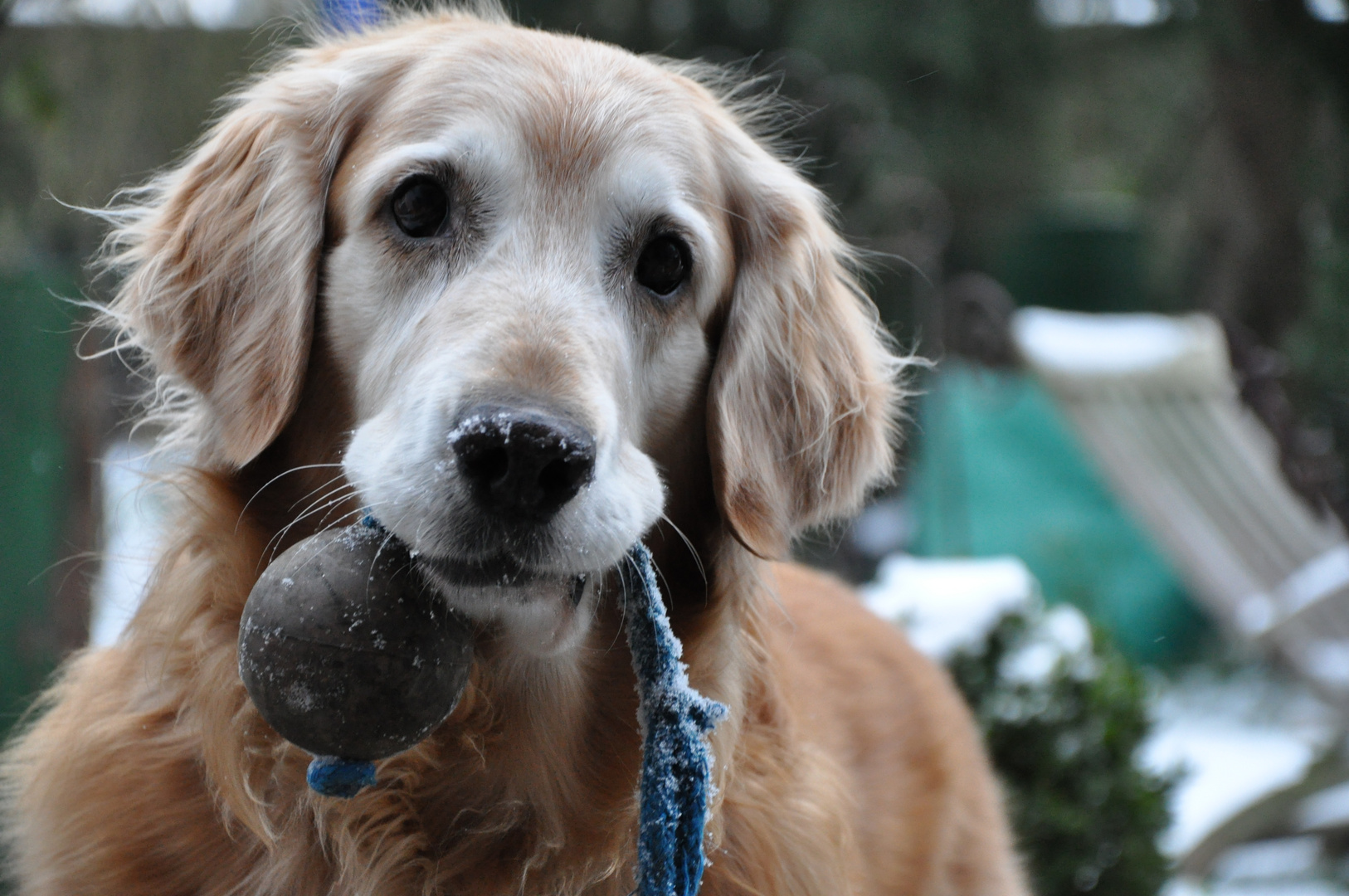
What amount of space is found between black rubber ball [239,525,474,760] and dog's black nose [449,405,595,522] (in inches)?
8.2

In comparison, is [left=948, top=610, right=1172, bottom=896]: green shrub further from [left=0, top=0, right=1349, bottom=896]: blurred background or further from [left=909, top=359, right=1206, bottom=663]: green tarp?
[left=909, top=359, right=1206, bottom=663]: green tarp

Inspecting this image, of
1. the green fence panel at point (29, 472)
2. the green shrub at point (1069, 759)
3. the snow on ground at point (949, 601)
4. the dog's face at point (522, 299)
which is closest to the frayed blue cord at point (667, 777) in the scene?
the dog's face at point (522, 299)

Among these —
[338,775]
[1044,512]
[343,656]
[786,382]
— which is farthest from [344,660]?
[1044,512]

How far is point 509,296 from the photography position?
80.8 inches

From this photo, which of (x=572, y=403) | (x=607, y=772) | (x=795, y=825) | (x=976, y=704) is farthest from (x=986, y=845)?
(x=572, y=403)

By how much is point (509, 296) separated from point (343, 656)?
26.4 inches

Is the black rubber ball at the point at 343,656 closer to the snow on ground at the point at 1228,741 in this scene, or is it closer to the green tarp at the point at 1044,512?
the snow on ground at the point at 1228,741

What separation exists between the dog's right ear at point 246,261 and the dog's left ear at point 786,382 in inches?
31.3

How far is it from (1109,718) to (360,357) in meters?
2.88

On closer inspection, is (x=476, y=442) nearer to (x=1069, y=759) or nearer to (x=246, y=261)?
(x=246, y=261)

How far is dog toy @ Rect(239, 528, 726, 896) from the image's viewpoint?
5.51ft

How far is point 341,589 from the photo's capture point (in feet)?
5.67

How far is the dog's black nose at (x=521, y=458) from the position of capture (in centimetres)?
171

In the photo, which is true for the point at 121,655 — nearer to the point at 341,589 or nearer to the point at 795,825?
the point at 341,589
